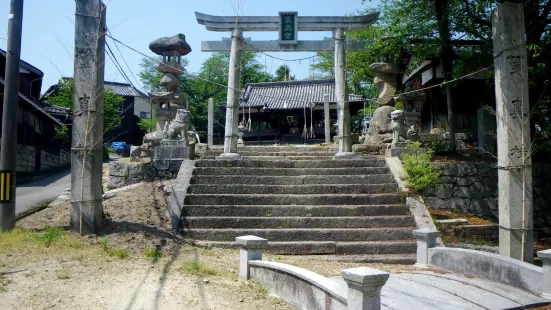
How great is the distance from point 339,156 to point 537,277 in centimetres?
691

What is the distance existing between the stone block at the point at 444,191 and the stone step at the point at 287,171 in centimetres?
139

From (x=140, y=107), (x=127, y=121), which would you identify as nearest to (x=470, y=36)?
(x=127, y=121)

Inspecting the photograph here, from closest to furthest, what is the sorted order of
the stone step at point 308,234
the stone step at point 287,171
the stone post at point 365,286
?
the stone post at point 365,286, the stone step at point 308,234, the stone step at point 287,171

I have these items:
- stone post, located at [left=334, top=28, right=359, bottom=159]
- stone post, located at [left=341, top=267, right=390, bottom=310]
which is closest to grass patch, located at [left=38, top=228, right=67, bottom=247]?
stone post, located at [left=341, top=267, right=390, bottom=310]

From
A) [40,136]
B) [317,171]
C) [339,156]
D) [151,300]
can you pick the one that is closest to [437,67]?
[339,156]

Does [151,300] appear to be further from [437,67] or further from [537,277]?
[437,67]

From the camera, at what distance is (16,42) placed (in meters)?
8.41

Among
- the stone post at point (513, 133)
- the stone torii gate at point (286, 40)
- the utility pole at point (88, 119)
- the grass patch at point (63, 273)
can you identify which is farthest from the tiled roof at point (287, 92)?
the grass patch at point (63, 273)

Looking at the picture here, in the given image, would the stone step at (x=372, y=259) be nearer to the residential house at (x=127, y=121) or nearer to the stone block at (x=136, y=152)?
the stone block at (x=136, y=152)

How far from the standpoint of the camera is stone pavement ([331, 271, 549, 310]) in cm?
489

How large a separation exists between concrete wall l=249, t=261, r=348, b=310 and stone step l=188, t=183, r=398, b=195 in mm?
4157

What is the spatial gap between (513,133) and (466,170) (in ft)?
13.5

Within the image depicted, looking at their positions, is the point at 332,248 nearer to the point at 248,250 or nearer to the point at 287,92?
the point at 248,250

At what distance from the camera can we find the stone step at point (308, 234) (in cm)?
871
